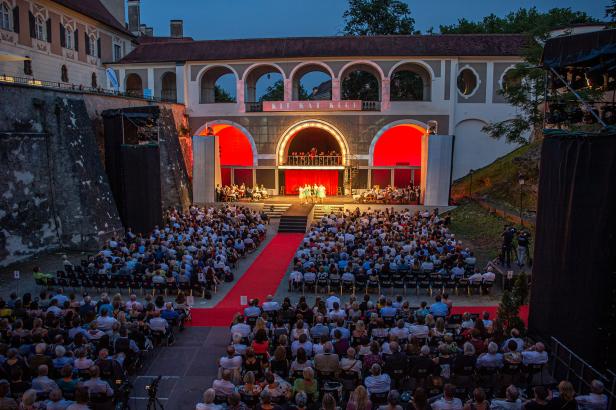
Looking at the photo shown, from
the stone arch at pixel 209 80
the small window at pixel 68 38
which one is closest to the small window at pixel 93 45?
the small window at pixel 68 38

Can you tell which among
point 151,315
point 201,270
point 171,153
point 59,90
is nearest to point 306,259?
point 201,270

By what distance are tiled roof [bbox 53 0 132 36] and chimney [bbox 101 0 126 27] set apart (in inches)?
16.0

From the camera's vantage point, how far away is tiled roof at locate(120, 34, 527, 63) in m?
31.4

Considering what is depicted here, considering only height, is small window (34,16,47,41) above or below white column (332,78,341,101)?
above

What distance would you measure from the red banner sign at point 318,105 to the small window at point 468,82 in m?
7.25

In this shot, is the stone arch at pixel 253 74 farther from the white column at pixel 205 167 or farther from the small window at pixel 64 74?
the small window at pixel 64 74

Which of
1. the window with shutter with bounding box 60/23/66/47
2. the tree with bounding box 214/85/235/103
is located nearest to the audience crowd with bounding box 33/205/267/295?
the window with shutter with bounding box 60/23/66/47

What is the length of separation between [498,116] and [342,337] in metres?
27.3

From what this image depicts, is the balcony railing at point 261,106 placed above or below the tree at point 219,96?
below

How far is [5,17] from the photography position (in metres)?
26.3

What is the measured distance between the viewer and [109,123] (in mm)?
22625

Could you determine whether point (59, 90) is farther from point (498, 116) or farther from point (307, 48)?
point (498, 116)

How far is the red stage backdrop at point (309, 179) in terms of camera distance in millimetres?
34375

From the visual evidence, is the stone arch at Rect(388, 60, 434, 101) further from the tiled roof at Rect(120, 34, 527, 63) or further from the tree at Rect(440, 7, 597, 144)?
the tree at Rect(440, 7, 597, 144)
